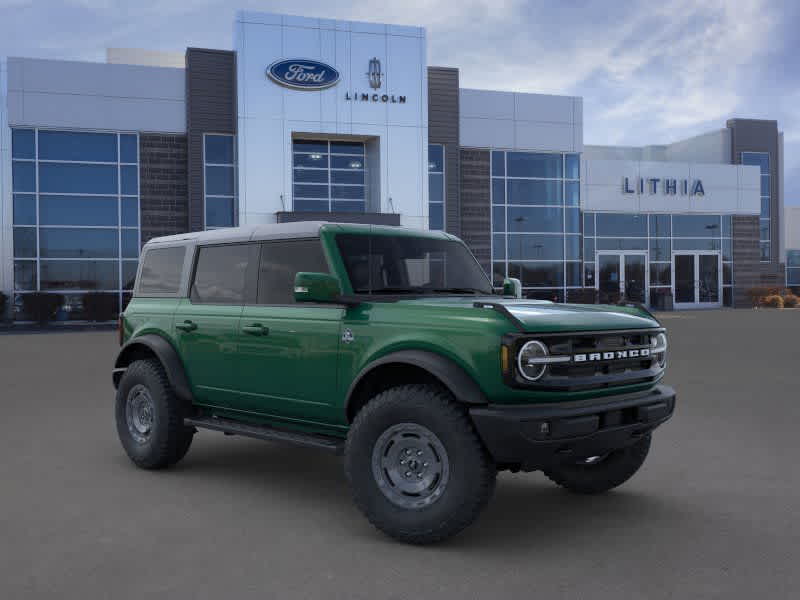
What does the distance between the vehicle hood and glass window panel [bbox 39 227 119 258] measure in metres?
26.2

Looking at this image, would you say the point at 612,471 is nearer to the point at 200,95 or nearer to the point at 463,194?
the point at 200,95

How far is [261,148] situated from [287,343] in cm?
2452

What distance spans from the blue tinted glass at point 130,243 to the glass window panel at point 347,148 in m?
7.99

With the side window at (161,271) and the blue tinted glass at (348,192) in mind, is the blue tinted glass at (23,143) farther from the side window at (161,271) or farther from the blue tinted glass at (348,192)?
the side window at (161,271)

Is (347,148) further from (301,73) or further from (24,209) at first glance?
(24,209)

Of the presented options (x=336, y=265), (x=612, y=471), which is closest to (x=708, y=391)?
(x=612, y=471)

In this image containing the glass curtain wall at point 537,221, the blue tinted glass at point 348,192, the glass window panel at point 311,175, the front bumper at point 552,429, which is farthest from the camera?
the glass curtain wall at point 537,221

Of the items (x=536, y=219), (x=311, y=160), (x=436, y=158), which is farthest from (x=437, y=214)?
(x=311, y=160)

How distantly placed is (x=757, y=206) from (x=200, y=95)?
29.5 meters

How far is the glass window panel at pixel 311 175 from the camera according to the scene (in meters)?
30.4

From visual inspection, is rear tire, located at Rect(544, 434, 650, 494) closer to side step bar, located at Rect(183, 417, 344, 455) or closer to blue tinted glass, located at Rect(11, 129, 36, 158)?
side step bar, located at Rect(183, 417, 344, 455)

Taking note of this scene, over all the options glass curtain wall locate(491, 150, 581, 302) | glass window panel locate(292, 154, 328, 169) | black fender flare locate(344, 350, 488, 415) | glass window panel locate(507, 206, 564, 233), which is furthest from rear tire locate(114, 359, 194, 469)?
glass window panel locate(507, 206, 564, 233)

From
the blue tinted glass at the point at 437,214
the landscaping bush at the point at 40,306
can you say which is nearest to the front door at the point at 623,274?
the blue tinted glass at the point at 437,214

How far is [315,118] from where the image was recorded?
29.6 m
